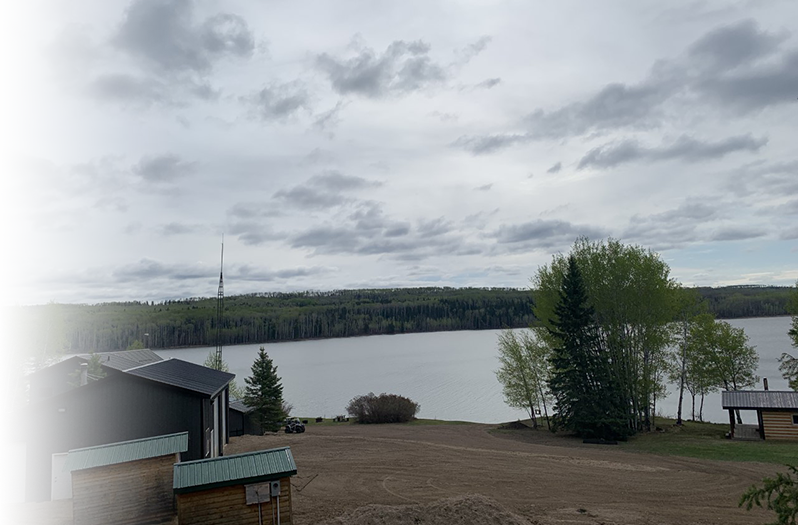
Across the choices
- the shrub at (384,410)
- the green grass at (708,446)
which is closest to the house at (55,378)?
the shrub at (384,410)

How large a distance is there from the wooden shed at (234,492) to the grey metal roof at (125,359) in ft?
55.6

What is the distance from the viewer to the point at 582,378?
101 feet

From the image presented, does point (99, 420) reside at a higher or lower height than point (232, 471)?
higher

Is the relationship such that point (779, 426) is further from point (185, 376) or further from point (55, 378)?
point (55, 378)

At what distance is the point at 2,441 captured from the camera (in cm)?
1800

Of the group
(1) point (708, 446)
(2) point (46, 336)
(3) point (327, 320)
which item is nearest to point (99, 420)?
(1) point (708, 446)

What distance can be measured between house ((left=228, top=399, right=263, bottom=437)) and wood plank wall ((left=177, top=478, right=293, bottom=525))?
2133cm

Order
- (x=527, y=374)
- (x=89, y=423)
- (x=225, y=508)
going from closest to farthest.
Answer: (x=225, y=508), (x=89, y=423), (x=527, y=374)

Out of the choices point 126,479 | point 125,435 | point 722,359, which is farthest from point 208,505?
point 722,359

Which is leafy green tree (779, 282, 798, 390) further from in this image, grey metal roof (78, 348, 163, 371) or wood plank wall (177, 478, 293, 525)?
grey metal roof (78, 348, 163, 371)

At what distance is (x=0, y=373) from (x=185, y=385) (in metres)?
34.5

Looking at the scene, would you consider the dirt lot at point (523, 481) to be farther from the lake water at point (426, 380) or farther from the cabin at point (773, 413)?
the lake water at point (426, 380)

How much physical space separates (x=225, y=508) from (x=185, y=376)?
1054 centimetres

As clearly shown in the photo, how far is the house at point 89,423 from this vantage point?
59.4 ft
